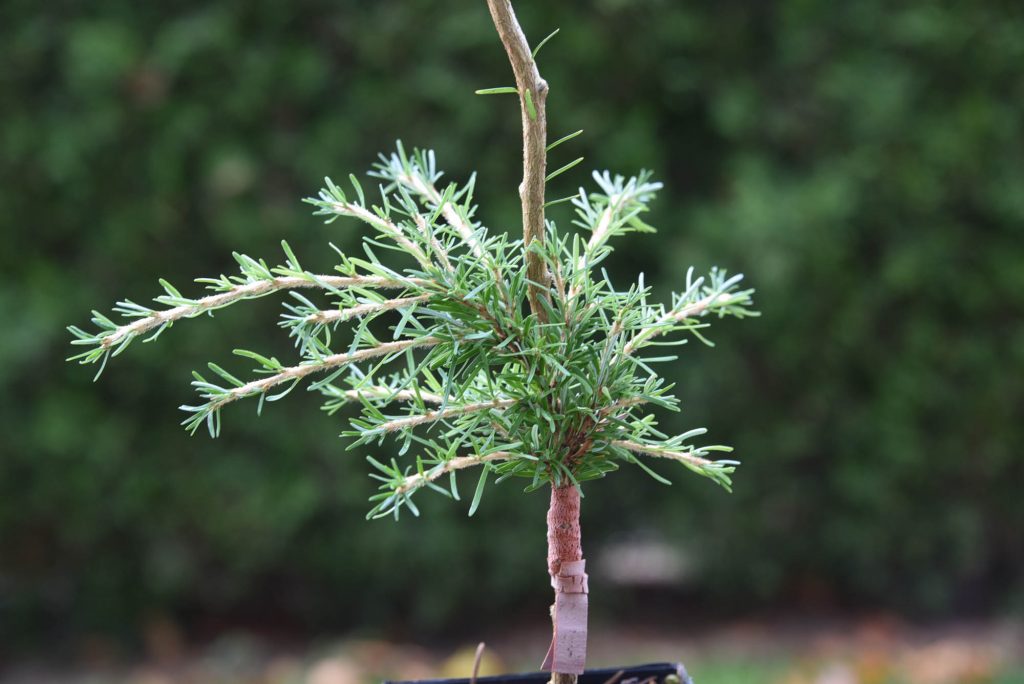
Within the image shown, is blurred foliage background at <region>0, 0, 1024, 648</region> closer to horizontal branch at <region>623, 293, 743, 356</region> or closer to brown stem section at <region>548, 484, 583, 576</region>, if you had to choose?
horizontal branch at <region>623, 293, 743, 356</region>

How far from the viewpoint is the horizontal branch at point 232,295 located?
0.81 metres

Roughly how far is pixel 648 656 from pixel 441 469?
2.61 m

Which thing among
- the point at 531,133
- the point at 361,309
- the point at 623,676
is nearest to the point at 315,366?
the point at 361,309

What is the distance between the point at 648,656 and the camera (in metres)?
3.28

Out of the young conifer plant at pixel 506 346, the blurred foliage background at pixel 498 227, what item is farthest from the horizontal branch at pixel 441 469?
the blurred foliage background at pixel 498 227

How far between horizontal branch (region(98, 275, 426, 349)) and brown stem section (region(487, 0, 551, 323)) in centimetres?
11

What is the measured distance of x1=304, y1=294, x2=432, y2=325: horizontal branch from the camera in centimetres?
83

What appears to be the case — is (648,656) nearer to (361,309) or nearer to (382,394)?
(382,394)

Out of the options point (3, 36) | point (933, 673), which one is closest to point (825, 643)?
point (933, 673)

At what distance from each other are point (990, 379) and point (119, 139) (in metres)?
3.05

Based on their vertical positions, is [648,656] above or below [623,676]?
above

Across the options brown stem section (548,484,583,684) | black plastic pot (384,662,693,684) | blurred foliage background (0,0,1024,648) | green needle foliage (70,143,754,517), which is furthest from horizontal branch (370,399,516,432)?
blurred foliage background (0,0,1024,648)

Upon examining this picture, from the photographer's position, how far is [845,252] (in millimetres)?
3186

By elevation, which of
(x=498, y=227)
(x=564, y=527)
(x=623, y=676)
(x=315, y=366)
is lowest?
(x=623, y=676)
